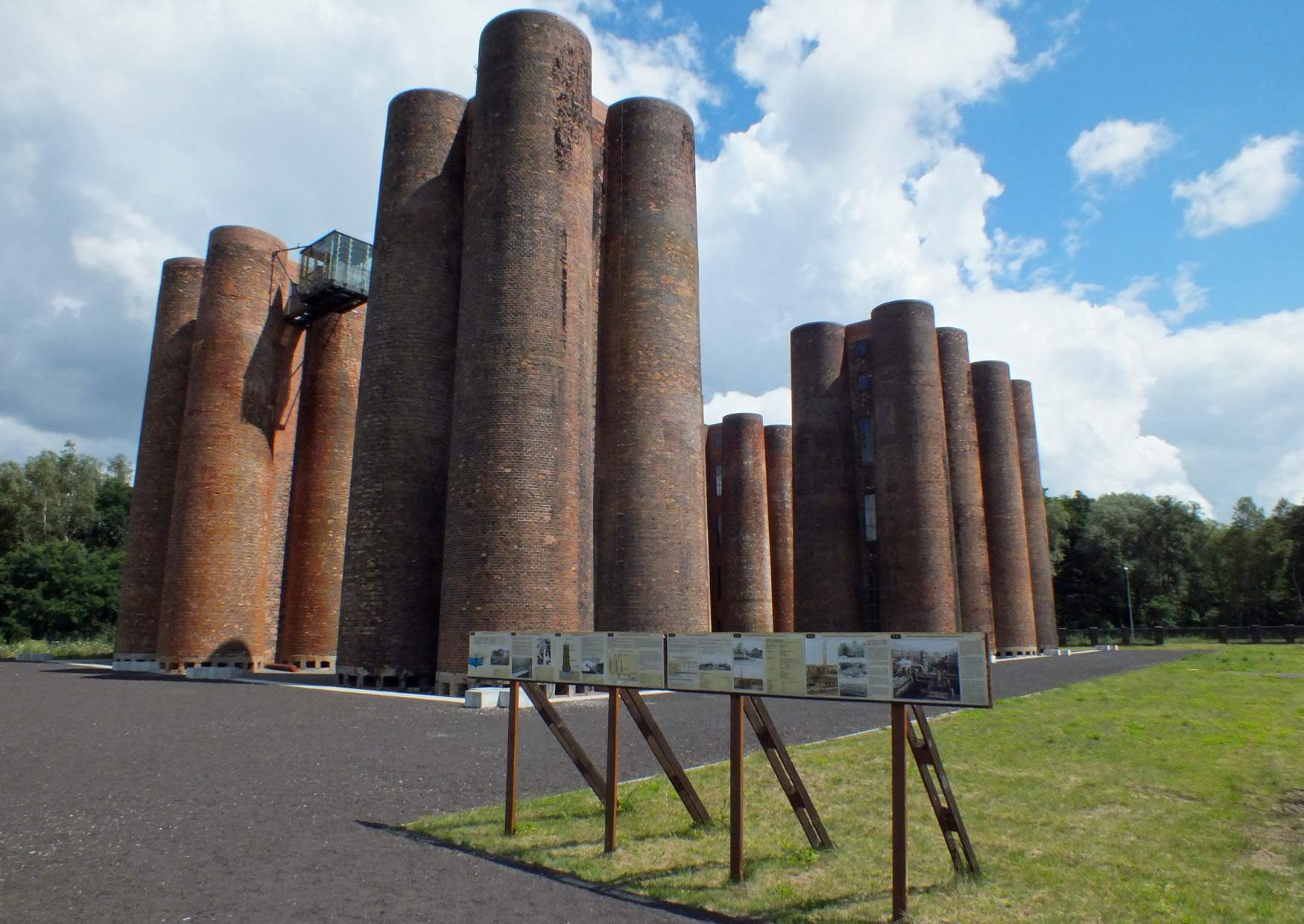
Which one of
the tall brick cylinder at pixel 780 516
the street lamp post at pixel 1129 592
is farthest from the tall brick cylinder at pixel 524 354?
the street lamp post at pixel 1129 592

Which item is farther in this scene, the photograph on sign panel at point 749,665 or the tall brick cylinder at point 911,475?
the tall brick cylinder at point 911,475

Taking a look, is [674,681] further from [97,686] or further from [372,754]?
Result: [97,686]

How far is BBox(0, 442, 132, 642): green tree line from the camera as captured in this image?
4338 centimetres

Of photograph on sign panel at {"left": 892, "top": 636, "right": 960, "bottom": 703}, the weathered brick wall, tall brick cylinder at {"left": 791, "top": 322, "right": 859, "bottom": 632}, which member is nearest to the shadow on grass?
photograph on sign panel at {"left": 892, "top": 636, "right": 960, "bottom": 703}

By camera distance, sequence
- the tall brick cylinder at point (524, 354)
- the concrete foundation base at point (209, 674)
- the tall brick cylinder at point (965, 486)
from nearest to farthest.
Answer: the tall brick cylinder at point (524, 354)
the concrete foundation base at point (209, 674)
the tall brick cylinder at point (965, 486)

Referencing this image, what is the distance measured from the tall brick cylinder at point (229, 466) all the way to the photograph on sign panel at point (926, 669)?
25448 millimetres

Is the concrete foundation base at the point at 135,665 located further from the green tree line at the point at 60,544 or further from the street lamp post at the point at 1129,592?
the street lamp post at the point at 1129,592

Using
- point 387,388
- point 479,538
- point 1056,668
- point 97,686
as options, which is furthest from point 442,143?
point 1056,668

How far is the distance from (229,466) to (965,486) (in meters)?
29.9

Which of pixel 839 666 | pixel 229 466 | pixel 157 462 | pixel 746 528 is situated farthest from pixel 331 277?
pixel 839 666

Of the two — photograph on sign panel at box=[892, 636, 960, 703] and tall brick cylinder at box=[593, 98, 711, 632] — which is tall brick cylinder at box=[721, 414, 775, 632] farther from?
photograph on sign panel at box=[892, 636, 960, 703]

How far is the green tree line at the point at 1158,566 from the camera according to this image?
6438cm

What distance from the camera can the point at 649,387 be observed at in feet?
72.5

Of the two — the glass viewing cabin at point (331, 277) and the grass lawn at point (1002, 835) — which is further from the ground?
the glass viewing cabin at point (331, 277)
